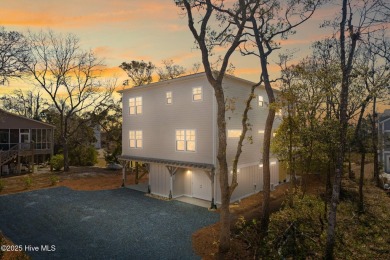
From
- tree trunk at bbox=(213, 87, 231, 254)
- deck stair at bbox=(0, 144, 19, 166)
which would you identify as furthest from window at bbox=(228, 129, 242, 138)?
deck stair at bbox=(0, 144, 19, 166)

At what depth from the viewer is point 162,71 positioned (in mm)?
40688

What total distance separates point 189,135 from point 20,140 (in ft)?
90.7

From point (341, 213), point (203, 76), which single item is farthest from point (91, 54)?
point (341, 213)

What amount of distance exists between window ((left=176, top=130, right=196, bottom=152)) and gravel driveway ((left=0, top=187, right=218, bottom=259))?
14.0 ft

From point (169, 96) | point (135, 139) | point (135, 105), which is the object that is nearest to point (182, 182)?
point (135, 139)

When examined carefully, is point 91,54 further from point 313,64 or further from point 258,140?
point 313,64

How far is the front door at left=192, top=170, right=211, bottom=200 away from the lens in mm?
19266

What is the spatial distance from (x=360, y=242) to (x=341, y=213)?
4562mm

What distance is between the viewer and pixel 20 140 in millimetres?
33656

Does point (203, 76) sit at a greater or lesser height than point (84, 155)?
greater

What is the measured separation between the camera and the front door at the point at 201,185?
19266 millimetres

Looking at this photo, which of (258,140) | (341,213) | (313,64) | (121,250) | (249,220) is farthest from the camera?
(313,64)

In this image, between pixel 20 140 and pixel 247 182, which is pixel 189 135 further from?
pixel 20 140

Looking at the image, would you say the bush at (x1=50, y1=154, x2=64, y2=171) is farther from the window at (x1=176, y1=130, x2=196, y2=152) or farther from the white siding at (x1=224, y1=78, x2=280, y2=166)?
the white siding at (x1=224, y1=78, x2=280, y2=166)
